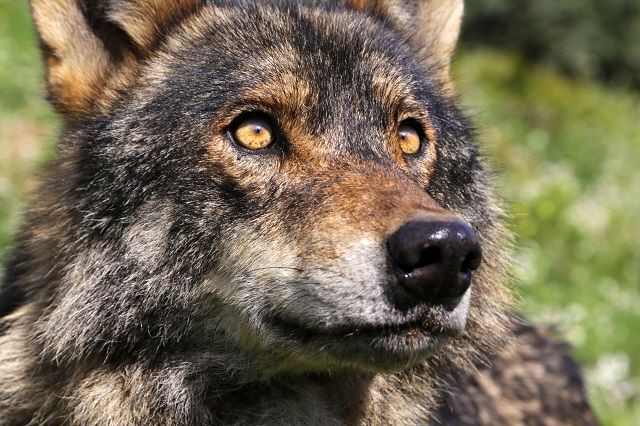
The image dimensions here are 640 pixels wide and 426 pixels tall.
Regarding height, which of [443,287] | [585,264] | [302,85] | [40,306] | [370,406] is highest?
[302,85]

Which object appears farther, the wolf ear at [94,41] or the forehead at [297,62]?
the wolf ear at [94,41]

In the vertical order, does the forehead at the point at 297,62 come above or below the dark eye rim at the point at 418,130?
above

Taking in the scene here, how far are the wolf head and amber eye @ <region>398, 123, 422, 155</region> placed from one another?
0.01m

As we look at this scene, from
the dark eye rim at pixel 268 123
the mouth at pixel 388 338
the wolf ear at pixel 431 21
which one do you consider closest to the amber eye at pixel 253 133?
the dark eye rim at pixel 268 123

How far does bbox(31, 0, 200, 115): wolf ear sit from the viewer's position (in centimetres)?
379

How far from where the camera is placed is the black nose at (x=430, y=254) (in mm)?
2848

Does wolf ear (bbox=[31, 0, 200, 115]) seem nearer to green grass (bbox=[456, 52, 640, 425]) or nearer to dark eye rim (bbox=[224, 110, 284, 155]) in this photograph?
dark eye rim (bbox=[224, 110, 284, 155])

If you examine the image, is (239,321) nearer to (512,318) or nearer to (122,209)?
(122,209)

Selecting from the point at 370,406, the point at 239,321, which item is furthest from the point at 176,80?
the point at 370,406

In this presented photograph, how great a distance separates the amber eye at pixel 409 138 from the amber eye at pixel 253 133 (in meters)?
0.59

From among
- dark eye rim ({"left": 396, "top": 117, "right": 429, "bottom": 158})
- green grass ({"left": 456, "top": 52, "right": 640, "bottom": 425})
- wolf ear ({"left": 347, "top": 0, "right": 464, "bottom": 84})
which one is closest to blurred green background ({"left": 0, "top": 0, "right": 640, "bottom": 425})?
green grass ({"left": 456, "top": 52, "right": 640, "bottom": 425})

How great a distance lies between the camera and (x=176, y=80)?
3650 millimetres

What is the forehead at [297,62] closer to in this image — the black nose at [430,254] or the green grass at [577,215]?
the black nose at [430,254]

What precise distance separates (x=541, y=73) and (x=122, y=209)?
19.4 meters
